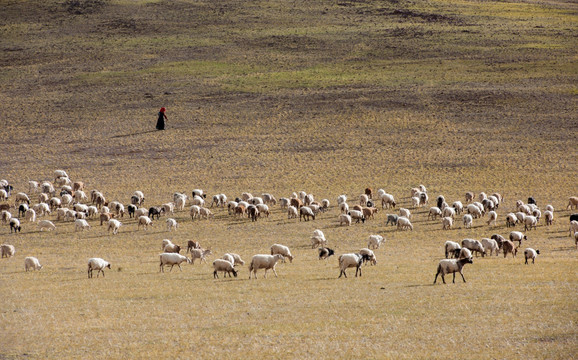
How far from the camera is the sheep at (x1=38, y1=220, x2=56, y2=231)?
3359 centimetres

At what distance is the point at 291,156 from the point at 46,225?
77.5 feet

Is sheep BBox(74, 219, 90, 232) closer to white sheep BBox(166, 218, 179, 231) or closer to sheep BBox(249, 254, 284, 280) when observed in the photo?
white sheep BBox(166, 218, 179, 231)

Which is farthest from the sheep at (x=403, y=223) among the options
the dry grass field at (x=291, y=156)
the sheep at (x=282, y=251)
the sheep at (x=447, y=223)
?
the sheep at (x=282, y=251)

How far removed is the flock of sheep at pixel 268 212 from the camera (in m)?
27.5

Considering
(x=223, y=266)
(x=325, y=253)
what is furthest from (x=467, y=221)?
(x=223, y=266)

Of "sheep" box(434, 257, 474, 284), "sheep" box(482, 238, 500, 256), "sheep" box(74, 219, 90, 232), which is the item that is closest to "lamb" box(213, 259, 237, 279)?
"sheep" box(434, 257, 474, 284)

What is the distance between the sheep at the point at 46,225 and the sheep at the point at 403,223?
15.6m

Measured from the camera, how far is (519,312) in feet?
59.9

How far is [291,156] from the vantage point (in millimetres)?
54188

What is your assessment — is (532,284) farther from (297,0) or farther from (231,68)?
(297,0)

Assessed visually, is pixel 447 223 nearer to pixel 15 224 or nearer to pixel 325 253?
pixel 325 253

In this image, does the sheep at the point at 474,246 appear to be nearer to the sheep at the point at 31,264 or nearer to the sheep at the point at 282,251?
the sheep at the point at 282,251

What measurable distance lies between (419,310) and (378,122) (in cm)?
4564

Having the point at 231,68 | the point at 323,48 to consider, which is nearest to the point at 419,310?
the point at 231,68
